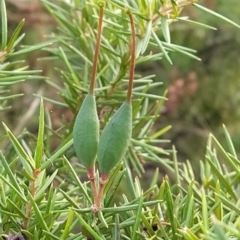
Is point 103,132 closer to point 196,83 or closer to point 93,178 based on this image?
point 93,178

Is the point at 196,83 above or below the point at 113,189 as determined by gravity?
below

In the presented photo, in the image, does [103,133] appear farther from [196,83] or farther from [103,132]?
[196,83]

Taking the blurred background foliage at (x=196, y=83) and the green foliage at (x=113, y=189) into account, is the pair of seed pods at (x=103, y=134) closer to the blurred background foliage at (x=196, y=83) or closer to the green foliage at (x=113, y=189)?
the green foliage at (x=113, y=189)

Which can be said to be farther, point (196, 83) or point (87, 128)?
point (196, 83)

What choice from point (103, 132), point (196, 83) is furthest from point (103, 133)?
point (196, 83)

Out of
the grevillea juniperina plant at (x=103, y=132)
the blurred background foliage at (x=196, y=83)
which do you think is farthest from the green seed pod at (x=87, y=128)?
the blurred background foliage at (x=196, y=83)

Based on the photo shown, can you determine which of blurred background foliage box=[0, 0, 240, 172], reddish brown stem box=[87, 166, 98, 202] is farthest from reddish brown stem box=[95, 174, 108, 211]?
blurred background foliage box=[0, 0, 240, 172]
